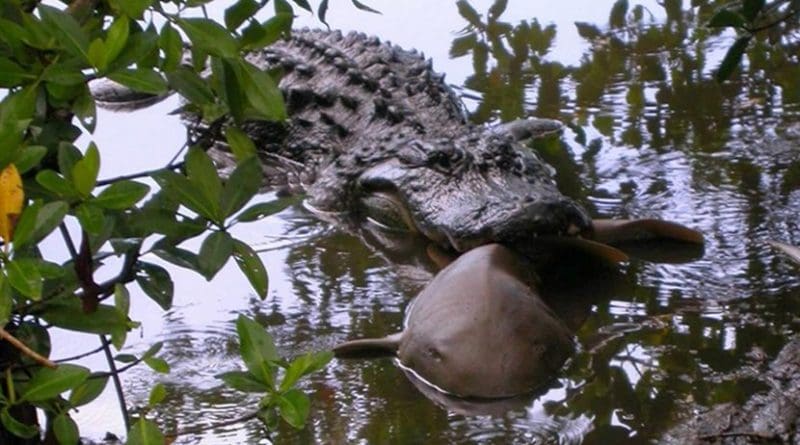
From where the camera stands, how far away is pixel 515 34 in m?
7.77

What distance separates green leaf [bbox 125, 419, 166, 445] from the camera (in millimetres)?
1646

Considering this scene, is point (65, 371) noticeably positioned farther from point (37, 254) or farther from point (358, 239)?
point (358, 239)

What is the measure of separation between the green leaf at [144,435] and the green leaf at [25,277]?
0.89ft

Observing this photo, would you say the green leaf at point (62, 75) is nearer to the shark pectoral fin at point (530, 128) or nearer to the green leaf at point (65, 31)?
the green leaf at point (65, 31)

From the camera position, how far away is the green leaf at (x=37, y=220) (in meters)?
1.47

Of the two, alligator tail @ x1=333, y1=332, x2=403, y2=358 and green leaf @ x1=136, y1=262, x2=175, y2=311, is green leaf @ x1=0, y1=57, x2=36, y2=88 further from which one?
alligator tail @ x1=333, y1=332, x2=403, y2=358

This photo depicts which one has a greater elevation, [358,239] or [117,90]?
[117,90]

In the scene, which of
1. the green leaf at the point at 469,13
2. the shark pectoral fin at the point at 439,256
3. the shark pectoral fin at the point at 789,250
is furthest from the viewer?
the green leaf at the point at 469,13

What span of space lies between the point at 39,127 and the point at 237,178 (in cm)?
28

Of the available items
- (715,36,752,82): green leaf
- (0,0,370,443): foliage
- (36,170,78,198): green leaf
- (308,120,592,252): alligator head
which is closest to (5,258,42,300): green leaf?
(0,0,370,443): foliage

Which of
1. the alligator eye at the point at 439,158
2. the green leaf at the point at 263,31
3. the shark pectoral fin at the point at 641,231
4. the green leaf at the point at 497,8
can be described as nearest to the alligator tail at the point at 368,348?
the shark pectoral fin at the point at 641,231

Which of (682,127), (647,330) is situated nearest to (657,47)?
(682,127)

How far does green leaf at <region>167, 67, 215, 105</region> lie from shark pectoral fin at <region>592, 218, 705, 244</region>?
3171 mm

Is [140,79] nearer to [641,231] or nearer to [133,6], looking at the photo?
Result: [133,6]
